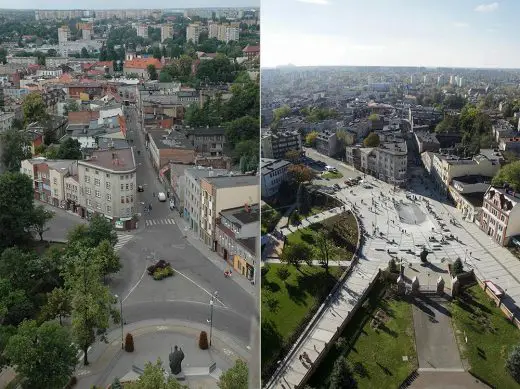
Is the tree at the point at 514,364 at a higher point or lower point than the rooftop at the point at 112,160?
lower

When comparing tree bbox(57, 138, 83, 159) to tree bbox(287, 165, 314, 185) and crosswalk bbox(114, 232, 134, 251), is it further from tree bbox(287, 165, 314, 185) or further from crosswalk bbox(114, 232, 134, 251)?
tree bbox(287, 165, 314, 185)

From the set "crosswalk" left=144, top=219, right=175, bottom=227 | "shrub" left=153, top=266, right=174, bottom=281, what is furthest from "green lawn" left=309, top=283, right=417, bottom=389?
"crosswalk" left=144, top=219, right=175, bottom=227

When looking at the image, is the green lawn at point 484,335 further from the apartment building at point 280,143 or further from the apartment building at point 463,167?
the apartment building at point 280,143

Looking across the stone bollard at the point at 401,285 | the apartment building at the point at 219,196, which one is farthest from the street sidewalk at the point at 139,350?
the apartment building at the point at 219,196

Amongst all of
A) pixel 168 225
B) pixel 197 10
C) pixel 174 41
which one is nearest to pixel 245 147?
pixel 168 225

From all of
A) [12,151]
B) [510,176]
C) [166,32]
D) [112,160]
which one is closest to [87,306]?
[510,176]

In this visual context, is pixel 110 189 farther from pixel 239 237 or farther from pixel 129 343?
pixel 129 343

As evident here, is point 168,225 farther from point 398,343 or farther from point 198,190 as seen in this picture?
point 398,343
